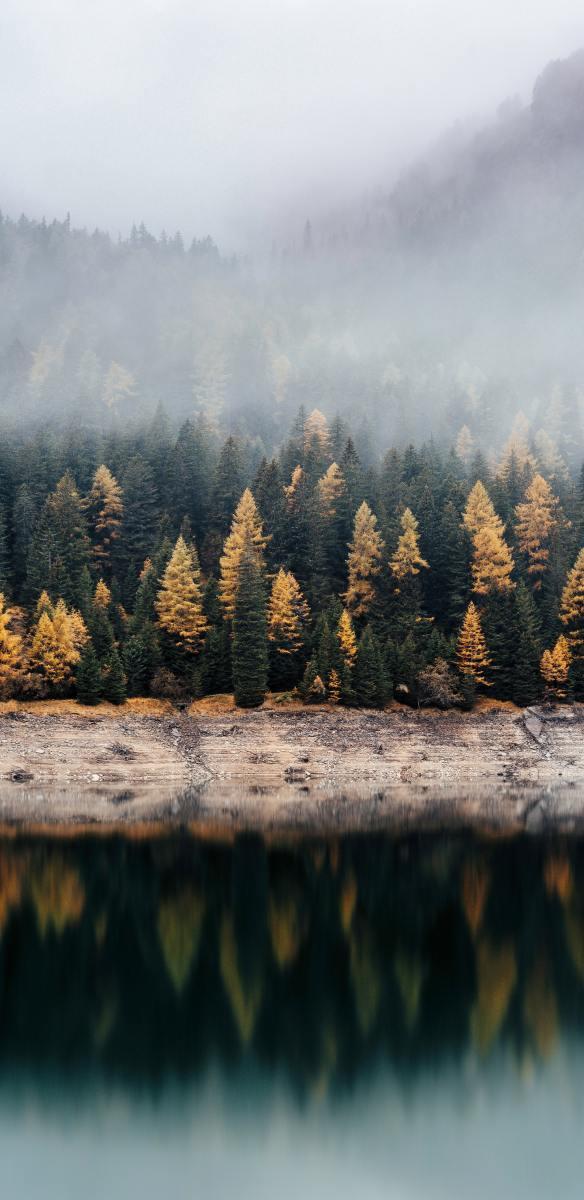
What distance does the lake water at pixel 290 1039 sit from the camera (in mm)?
17922

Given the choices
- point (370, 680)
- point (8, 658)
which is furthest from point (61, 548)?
point (370, 680)

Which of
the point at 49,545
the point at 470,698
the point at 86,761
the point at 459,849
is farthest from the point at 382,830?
the point at 49,545

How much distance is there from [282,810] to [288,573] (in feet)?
118

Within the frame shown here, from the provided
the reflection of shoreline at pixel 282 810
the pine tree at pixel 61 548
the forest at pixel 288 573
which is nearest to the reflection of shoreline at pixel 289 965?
the reflection of shoreline at pixel 282 810

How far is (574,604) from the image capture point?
9025 centimetres

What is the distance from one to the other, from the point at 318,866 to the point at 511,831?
12779mm

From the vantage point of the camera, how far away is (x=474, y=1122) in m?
19.6

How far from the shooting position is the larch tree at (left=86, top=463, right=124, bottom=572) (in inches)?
4341

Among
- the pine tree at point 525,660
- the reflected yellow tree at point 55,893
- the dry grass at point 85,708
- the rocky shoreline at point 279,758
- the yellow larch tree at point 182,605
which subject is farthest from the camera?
the yellow larch tree at point 182,605

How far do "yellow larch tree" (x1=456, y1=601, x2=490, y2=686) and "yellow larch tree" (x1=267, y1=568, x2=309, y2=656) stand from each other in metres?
14.1

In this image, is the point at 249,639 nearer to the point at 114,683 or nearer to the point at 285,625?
the point at 285,625

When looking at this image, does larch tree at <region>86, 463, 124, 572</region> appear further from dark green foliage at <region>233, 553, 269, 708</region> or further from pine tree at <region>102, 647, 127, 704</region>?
pine tree at <region>102, 647, 127, 704</region>

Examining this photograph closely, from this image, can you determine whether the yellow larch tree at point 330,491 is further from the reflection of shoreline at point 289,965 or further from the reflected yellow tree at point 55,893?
the reflected yellow tree at point 55,893

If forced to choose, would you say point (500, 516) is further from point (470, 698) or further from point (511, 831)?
point (511, 831)
